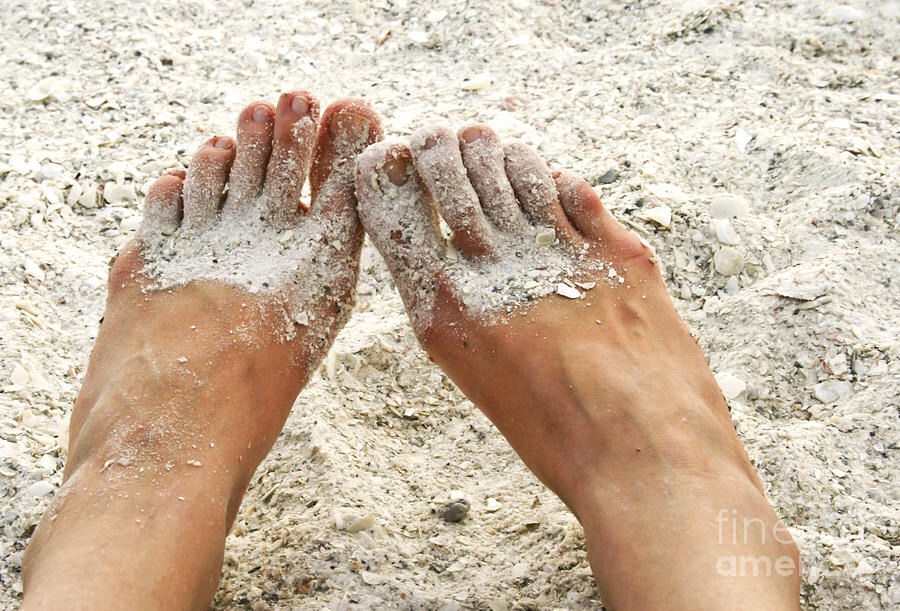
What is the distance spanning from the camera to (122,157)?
7.61 feet

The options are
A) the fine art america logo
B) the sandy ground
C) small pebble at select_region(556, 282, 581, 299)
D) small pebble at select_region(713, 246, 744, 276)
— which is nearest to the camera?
the fine art america logo

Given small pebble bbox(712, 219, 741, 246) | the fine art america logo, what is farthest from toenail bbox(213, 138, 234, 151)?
the fine art america logo

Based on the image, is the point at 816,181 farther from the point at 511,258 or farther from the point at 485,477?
the point at 485,477

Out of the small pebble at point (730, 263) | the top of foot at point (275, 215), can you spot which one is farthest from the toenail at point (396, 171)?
the small pebble at point (730, 263)

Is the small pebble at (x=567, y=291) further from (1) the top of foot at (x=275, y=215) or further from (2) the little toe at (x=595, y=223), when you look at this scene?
(1) the top of foot at (x=275, y=215)

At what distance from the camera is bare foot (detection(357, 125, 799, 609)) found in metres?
1.48

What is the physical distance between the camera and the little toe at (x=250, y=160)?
76.2 inches

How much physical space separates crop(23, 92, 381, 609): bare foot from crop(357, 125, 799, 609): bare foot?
0.46 ft

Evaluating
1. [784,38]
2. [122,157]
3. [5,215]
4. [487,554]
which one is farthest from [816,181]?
[5,215]

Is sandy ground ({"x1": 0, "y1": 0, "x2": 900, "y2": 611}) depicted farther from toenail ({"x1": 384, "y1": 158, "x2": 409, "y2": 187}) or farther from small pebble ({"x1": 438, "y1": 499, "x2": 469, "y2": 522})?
toenail ({"x1": 384, "y1": 158, "x2": 409, "y2": 187})

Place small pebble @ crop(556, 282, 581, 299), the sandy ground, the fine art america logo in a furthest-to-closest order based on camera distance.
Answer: small pebble @ crop(556, 282, 581, 299)
the sandy ground
the fine art america logo

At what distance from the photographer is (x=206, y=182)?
1935 mm

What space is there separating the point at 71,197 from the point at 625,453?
1.39 m

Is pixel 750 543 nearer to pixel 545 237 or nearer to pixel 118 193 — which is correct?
pixel 545 237
